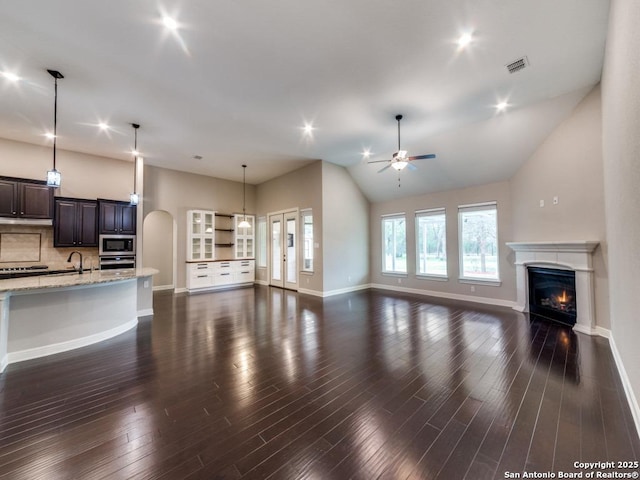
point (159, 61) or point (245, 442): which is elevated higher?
point (159, 61)

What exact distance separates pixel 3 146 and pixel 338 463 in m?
8.31

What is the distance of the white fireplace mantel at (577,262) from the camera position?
3982 mm

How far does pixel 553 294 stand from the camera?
4727 millimetres

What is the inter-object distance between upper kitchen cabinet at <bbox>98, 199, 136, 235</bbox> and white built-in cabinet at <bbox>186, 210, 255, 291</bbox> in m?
1.52

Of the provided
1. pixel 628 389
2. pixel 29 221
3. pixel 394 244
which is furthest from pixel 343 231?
pixel 29 221

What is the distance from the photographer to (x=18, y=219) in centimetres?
515

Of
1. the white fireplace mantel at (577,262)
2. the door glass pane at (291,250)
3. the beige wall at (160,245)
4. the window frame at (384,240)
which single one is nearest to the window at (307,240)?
the door glass pane at (291,250)

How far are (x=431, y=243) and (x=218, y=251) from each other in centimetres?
664

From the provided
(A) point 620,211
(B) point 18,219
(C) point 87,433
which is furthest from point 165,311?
(A) point 620,211

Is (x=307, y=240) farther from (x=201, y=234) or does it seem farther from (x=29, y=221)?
(x=29, y=221)

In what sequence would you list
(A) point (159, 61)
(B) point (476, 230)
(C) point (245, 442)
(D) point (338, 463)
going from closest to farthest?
(D) point (338, 463)
(C) point (245, 442)
(A) point (159, 61)
(B) point (476, 230)

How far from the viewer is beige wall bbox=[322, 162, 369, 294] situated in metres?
6.99

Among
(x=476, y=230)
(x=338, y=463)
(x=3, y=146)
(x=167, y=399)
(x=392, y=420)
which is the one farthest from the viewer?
(x=476, y=230)

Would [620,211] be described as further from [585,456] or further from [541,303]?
[541,303]
